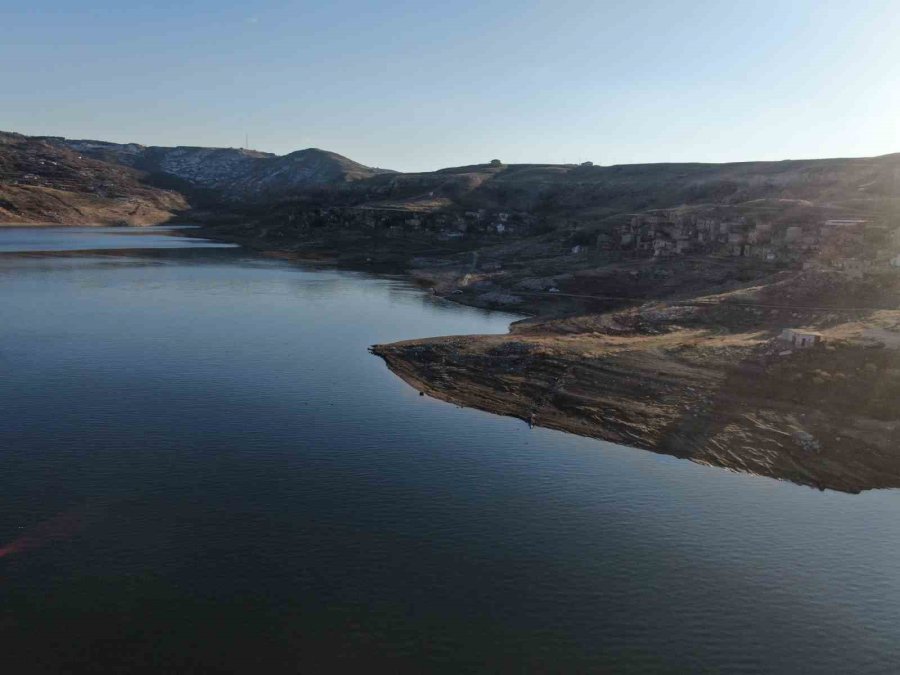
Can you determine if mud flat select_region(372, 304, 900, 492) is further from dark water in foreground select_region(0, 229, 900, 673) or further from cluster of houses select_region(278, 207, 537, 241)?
cluster of houses select_region(278, 207, 537, 241)

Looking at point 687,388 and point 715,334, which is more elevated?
point 715,334

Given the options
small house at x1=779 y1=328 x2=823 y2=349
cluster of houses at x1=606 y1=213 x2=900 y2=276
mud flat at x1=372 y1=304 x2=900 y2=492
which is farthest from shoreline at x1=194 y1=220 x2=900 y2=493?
cluster of houses at x1=606 y1=213 x2=900 y2=276

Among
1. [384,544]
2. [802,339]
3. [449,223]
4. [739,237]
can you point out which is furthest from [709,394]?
[449,223]

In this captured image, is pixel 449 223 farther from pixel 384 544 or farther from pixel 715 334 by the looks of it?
pixel 384 544

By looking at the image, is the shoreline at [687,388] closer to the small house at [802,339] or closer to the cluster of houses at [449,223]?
the small house at [802,339]

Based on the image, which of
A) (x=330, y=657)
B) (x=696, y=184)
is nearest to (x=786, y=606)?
(x=330, y=657)

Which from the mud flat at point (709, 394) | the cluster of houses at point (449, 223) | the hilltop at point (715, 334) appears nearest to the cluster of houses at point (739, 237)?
the hilltop at point (715, 334)

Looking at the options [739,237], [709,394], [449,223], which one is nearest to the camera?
[709,394]

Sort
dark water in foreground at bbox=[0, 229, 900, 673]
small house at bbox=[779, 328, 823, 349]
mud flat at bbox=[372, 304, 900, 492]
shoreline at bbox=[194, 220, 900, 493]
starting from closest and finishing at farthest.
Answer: dark water in foreground at bbox=[0, 229, 900, 673] → mud flat at bbox=[372, 304, 900, 492] → shoreline at bbox=[194, 220, 900, 493] → small house at bbox=[779, 328, 823, 349]
